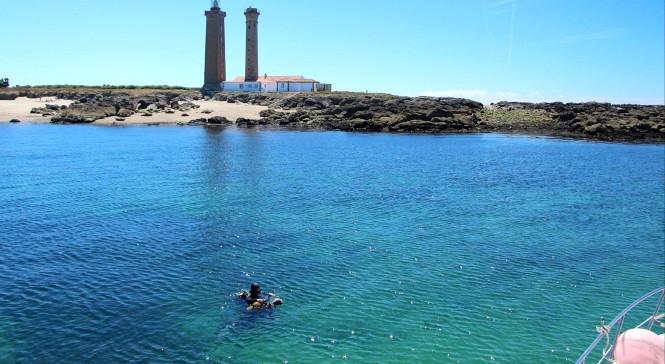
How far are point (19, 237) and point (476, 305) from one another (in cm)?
2309

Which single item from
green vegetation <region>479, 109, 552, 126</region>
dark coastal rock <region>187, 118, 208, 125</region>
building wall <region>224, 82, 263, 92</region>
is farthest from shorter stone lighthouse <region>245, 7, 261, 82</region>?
green vegetation <region>479, 109, 552, 126</region>

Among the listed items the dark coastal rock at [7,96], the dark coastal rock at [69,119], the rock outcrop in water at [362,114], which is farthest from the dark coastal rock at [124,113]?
the dark coastal rock at [7,96]

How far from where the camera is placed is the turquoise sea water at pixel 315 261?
60.7 ft

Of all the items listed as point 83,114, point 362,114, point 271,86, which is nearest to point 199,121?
point 83,114

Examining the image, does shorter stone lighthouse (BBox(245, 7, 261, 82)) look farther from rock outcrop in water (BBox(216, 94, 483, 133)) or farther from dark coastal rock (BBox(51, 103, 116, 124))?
dark coastal rock (BBox(51, 103, 116, 124))

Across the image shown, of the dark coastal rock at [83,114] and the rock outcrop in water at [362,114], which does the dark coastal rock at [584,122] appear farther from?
the dark coastal rock at [83,114]

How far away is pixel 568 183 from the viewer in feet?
178

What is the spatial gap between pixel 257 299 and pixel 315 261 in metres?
6.01

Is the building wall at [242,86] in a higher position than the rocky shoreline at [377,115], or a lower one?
higher

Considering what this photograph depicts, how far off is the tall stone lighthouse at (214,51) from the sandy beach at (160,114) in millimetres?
16519

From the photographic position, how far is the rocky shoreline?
352 ft

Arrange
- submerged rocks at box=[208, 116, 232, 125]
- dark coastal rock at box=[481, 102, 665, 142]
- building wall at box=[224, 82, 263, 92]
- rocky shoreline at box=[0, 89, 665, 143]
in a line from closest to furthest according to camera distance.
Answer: dark coastal rock at box=[481, 102, 665, 142]
rocky shoreline at box=[0, 89, 665, 143]
submerged rocks at box=[208, 116, 232, 125]
building wall at box=[224, 82, 263, 92]

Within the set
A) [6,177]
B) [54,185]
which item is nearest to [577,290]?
[54,185]

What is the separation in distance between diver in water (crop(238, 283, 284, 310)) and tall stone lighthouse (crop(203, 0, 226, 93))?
427ft
